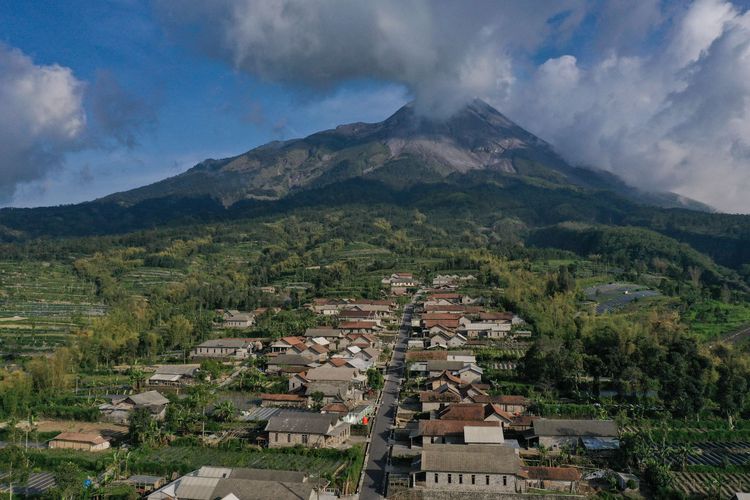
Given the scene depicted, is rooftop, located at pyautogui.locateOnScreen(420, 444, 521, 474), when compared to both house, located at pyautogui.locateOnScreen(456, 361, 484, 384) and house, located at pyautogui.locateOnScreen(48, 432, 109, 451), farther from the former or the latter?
house, located at pyautogui.locateOnScreen(48, 432, 109, 451)

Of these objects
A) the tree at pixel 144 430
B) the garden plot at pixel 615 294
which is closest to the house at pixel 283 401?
the tree at pixel 144 430

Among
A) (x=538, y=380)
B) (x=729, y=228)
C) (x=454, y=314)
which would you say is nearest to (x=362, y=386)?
(x=538, y=380)

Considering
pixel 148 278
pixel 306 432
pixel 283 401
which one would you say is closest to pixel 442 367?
pixel 283 401

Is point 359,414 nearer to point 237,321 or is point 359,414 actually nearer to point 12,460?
point 12,460

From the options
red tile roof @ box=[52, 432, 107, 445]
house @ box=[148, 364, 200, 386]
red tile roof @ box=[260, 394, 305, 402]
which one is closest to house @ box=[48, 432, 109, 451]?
red tile roof @ box=[52, 432, 107, 445]

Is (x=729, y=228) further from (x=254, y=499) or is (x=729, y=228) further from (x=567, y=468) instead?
(x=254, y=499)
